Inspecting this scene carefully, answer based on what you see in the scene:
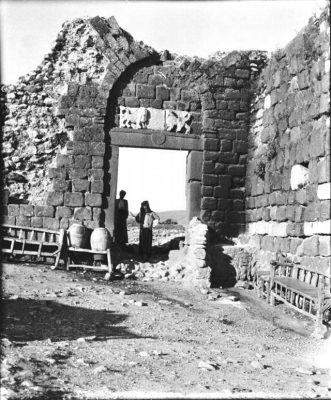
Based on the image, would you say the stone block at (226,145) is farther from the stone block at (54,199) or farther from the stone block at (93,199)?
the stone block at (54,199)

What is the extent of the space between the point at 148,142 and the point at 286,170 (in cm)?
338

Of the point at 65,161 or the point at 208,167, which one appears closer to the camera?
the point at 65,161

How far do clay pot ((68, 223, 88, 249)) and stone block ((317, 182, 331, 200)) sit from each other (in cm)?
500

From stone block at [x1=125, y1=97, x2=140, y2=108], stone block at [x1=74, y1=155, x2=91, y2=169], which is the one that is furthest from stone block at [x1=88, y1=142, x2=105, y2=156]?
stone block at [x1=125, y1=97, x2=140, y2=108]

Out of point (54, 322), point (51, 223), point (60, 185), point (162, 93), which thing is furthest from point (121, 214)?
point (54, 322)

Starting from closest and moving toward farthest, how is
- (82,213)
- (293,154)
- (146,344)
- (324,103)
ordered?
(146,344) < (324,103) < (293,154) < (82,213)

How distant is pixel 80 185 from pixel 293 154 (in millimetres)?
4731

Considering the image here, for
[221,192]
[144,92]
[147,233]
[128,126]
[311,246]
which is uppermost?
[144,92]

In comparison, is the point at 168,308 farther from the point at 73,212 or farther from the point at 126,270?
the point at 73,212

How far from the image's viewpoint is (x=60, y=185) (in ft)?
36.9

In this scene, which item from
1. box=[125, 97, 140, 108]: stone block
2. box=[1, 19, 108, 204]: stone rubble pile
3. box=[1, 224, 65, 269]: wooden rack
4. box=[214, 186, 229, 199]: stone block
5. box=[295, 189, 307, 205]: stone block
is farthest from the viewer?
box=[214, 186, 229, 199]: stone block

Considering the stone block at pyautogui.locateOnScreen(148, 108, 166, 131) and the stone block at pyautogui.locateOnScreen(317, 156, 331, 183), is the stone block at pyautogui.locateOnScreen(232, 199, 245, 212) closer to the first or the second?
the stone block at pyautogui.locateOnScreen(148, 108, 166, 131)

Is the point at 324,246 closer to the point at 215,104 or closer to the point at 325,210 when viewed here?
the point at 325,210

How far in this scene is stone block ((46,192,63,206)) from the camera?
1116 centimetres
